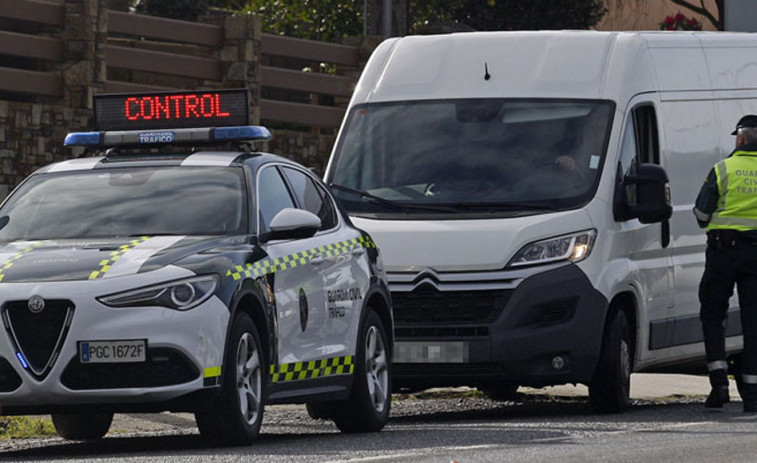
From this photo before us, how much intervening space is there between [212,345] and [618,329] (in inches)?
164

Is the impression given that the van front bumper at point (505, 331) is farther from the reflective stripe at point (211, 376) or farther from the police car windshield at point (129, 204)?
the reflective stripe at point (211, 376)

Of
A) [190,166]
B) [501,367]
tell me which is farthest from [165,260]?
[501,367]

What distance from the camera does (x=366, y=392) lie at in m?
12.4

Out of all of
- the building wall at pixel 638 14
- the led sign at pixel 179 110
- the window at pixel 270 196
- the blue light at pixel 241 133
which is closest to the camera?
the window at pixel 270 196

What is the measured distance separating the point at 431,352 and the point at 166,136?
7.74 feet

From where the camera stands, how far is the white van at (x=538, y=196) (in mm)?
13500

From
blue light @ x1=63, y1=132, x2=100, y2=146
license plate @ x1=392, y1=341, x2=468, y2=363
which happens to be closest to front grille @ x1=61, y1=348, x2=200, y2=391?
blue light @ x1=63, y1=132, x2=100, y2=146

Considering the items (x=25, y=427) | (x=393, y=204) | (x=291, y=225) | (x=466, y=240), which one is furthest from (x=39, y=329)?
(x=393, y=204)

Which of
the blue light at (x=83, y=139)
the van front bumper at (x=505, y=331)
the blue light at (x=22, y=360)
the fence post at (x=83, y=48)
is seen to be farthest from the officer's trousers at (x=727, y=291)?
the fence post at (x=83, y=48)

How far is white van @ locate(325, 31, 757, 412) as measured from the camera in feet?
44.3

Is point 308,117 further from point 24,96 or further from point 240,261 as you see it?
point 240,261

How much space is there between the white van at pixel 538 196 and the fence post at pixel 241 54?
42.9 feet

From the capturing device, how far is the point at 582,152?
1420 centimetres

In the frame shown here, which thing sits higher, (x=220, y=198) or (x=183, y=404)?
(x=220, y=198)
